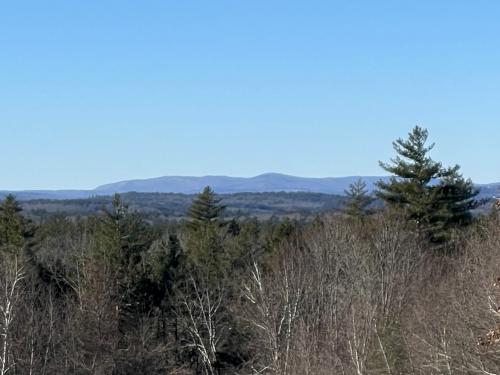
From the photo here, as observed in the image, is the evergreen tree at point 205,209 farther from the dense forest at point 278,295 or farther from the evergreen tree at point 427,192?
the evergreen tree at point 427,192

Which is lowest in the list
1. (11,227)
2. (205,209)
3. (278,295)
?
(278,295)

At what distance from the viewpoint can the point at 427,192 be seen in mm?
51312

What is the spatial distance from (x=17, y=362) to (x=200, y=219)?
4094 centimetres

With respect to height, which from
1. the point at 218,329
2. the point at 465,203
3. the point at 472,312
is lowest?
the point at 218,329

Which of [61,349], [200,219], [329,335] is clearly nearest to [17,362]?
[61,349]

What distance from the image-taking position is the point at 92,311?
38375mm

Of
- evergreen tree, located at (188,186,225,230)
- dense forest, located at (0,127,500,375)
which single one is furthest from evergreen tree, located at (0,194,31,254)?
evergreen tree, located at (188,186,225,230)

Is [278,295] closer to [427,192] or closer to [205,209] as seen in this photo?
[427,192]

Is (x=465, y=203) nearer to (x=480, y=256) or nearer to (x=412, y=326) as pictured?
(x=480, y=256)

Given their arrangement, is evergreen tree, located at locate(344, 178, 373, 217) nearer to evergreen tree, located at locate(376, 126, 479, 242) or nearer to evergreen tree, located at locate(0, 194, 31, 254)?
A: evergreen tree, located at locate(376, 126, 479, 242)

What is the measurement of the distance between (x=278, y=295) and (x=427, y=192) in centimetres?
1548

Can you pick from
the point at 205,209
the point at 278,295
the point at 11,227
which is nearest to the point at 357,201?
the point at 205,209

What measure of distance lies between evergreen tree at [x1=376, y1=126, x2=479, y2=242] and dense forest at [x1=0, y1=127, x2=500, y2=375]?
0.08 meters

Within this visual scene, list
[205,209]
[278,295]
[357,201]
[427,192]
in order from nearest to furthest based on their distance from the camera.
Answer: [278,295], [427,192], [357,201], [205,209]
